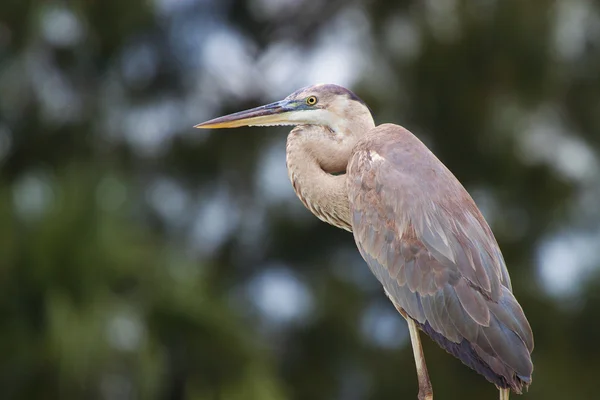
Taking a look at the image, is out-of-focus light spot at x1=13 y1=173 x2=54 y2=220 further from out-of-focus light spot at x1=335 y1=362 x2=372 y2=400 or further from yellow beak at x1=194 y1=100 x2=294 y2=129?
yellow beak at x1=194 y1=100 x2=294 y2=129

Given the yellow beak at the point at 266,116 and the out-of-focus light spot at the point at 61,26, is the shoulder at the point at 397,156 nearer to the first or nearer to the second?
the yellow beak at the point at 266,116

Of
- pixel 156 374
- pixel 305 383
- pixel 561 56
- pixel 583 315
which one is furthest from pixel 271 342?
pixel 561 56

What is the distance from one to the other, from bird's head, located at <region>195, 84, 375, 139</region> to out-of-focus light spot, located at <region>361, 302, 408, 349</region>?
4907 millimetres

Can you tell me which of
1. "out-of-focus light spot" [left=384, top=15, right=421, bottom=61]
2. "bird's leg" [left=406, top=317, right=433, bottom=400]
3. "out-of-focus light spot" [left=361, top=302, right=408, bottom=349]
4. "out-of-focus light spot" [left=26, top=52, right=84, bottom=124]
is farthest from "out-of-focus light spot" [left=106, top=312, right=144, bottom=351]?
"bird's leg" [left=406, top=317, right=433, bottom=400]

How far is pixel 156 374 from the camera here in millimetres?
6094

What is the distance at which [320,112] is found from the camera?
9.27 feet

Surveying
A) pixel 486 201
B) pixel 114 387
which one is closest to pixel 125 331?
pixel 114 387

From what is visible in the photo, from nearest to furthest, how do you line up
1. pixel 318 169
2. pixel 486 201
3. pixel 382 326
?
1. pixel 318 169
2. pixel 486 201
3. pixel 382 326

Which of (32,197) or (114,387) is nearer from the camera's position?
(114,387)

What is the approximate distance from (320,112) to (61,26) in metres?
5.35

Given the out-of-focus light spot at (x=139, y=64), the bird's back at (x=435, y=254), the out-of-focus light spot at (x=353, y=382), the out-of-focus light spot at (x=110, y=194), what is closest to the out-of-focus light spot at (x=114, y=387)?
the out-of-focus light spot at (x=110, y=194)

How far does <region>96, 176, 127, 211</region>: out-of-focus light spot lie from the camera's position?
6.44 m

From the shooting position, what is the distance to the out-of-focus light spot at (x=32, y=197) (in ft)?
21.5

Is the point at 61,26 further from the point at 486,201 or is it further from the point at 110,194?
the point at 486,201
